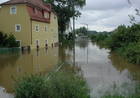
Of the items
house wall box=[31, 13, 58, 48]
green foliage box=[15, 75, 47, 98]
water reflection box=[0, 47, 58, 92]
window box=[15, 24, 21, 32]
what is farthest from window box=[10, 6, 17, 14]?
green foliage box=[15, 75, 47, 98]

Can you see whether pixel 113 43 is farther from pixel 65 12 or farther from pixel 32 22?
pixel 65 12

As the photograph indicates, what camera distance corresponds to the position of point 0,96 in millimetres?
7770

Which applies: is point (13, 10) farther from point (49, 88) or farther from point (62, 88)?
point (62, 88)

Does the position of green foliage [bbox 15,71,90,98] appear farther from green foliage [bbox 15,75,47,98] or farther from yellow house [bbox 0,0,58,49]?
yellow house [bbox 0,0,58,49]

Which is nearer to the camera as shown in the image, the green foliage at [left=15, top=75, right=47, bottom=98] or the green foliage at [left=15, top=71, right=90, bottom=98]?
the green foliage at [left=15, top=71, right=90, bottom=98]

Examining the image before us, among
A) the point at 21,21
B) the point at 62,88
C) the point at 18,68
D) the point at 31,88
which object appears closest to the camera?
the point at 62,88

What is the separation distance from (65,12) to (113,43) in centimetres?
2513

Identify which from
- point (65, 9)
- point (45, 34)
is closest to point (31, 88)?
point (45, 34)

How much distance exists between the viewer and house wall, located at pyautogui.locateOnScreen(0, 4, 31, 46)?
1277 inches

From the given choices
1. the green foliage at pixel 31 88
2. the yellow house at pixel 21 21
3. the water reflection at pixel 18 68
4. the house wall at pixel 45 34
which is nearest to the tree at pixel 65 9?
the house wall at pixel 45 34

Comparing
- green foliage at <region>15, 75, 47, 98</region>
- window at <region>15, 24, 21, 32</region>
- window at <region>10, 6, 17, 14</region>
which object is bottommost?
green foliage at <region>15, 75, 47, 98</region>

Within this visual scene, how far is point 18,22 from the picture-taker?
108ft

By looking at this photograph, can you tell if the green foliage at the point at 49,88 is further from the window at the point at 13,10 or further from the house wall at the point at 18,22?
the window at the point at 13,10

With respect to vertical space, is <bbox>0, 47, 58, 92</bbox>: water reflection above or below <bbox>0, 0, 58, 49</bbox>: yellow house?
below
